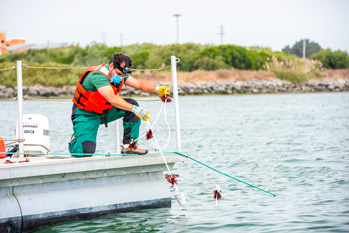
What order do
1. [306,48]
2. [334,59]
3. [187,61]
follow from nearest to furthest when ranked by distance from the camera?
1. [187,61]
2. [334,59]
3. [306,48]

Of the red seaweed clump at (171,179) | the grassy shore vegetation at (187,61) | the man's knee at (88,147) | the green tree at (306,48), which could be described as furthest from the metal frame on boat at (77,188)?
the green tree at (306,48)

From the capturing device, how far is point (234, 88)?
52750mm

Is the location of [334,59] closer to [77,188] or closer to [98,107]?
[98,107]

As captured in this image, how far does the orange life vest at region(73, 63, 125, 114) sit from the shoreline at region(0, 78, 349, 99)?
1617 inches

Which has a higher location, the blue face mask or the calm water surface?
the blue face mask

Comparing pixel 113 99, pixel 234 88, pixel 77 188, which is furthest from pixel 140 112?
pixel 234 88

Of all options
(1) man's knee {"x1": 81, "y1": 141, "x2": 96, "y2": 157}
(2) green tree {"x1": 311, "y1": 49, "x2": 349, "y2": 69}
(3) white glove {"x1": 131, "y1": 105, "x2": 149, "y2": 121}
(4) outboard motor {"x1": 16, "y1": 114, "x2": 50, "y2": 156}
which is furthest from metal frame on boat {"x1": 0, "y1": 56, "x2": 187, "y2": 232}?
(2) green tree {"x1": 311, "y1": 49, "x2": 349, "y2": 69}

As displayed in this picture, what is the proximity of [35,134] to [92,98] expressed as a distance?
200 centimetres

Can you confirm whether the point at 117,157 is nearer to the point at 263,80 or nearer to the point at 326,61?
the point at 263,80

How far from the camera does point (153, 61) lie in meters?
59.5

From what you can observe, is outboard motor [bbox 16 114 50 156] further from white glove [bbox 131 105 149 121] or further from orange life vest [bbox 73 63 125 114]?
white glove [bbox 131 105 149 121]

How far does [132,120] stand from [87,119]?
1.65 ft

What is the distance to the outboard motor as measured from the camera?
308 inches

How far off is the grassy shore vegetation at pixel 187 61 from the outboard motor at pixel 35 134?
43.0 metres
